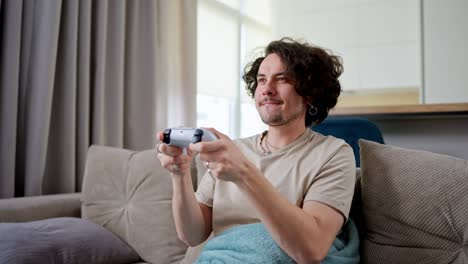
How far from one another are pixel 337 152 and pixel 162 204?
28.1 inches

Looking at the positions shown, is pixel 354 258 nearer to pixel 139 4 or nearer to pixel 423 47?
pixel 139 4

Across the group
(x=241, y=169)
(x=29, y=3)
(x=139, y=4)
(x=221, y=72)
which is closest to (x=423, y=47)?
(x=221, y=72)

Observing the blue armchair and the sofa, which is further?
the blue armchair

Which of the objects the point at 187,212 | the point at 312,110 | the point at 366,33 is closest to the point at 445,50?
the point at 366,33

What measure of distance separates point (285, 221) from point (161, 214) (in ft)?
2.54

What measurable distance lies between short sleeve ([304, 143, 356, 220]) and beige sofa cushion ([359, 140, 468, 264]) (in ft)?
0.37

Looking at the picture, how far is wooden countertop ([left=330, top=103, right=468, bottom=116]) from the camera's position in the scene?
5.55ft

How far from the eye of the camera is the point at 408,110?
1.82 meters

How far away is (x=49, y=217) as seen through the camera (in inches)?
60.8

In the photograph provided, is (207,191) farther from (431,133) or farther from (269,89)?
(431,133)

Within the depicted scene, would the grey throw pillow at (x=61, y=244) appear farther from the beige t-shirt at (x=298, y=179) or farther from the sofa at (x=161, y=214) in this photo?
the beige t-shirt at (x=298, y=179)

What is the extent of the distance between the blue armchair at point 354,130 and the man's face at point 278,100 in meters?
0.44

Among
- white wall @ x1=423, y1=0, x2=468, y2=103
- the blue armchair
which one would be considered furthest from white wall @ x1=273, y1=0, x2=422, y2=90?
the blue armchair

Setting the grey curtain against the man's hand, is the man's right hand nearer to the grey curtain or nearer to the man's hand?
the man's hand
